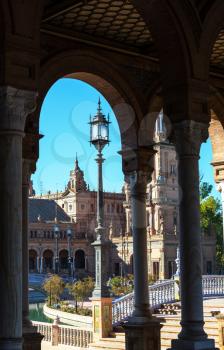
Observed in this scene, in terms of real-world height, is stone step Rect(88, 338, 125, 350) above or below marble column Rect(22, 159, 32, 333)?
below

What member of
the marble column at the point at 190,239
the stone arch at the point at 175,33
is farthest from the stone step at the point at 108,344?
the stone arch at the point at 175,33

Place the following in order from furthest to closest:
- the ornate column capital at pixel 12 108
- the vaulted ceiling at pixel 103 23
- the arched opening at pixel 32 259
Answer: the arched opening at pixel 32 259
the vaulted ceiling at pixel 103 23
the ornate column capital at pixel 12 108

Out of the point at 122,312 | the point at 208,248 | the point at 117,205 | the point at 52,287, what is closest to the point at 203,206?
the point at 208,248

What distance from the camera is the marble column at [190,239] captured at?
24.2 ft

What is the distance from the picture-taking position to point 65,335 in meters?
16.2

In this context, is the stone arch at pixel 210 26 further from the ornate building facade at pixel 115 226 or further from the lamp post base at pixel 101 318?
the ornate building facade at pixel 115 226

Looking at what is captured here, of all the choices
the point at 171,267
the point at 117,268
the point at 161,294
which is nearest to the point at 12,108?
the point at 161,294

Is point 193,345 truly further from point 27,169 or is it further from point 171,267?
point 171,267

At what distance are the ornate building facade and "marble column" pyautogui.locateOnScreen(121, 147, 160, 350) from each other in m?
45.4

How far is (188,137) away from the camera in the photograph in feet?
25.8

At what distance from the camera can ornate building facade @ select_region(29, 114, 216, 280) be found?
2500 inches

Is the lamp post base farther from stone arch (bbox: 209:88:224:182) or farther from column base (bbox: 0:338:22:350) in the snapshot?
column base (bbox: 0:338:22:350)

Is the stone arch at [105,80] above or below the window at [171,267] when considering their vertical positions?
above

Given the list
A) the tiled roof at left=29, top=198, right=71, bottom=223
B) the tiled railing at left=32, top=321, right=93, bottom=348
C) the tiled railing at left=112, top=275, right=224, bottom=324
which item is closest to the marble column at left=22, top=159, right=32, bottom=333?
the tiled railing at left=32, top=321, right=93, bottom=348
